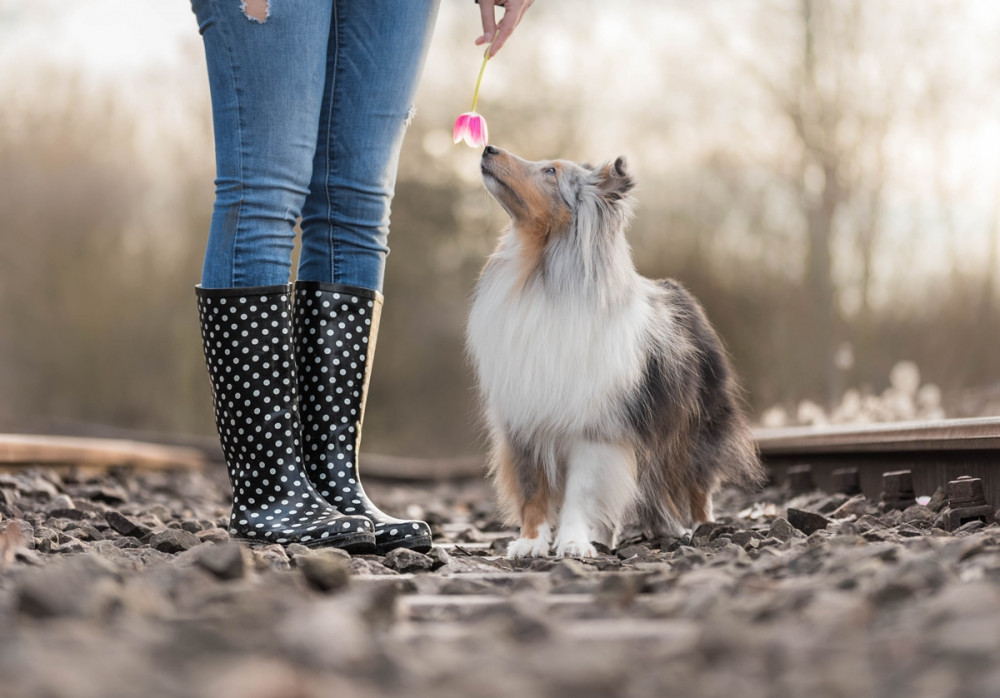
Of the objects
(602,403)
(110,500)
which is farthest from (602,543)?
(110,500)

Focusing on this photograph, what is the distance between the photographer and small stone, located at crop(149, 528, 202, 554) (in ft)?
8.48

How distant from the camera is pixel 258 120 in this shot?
105 inches

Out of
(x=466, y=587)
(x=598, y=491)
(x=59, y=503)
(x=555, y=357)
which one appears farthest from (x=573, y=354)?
(x=59, y=503)

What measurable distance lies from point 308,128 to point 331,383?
27.7 inches

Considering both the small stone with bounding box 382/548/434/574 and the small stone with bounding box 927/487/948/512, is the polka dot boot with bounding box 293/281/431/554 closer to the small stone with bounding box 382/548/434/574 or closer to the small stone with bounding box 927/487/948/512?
the small stone with bounding box 382/548/434/574

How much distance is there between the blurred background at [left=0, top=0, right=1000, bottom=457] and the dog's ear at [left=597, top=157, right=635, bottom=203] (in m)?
4.86

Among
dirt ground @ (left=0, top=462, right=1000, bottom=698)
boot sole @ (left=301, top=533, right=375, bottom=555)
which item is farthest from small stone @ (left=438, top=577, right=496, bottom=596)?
boot sole @ (left=301, top=533, right=375, bottom=555)

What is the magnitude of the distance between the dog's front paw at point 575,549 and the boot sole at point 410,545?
515mm

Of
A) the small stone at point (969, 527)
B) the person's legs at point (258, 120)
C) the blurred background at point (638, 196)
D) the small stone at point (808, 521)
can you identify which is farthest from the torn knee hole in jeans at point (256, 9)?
the blurred background at point (638, 196)

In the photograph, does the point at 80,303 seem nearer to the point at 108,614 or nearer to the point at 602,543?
the point at 602,543

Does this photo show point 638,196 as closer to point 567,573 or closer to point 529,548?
point 529,548

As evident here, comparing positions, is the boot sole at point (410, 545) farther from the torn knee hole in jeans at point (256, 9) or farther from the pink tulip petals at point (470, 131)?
the pink tulip petals at point (470, 131)

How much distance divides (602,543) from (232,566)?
174 cm

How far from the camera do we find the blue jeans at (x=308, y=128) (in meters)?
2.65
